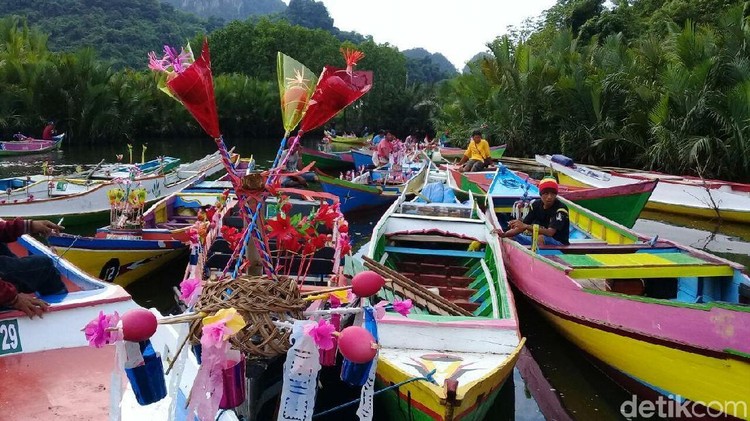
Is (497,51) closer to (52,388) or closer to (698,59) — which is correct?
(698,59)

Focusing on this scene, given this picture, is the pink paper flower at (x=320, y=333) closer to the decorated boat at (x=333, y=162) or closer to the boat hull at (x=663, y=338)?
the boat hull at (x=663, y=338)

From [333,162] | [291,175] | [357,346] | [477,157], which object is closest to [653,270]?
[291,175]

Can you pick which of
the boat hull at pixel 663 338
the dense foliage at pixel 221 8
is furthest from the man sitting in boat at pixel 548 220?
the dense foliage at pixel 221 8

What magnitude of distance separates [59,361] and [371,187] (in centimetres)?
1112

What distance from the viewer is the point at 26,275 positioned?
4703mm

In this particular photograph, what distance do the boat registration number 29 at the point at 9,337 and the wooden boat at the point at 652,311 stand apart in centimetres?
502

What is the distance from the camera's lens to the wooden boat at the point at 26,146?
26453mm

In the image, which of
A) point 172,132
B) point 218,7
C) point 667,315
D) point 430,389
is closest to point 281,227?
point 430,389

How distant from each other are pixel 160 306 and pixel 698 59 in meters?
15.0

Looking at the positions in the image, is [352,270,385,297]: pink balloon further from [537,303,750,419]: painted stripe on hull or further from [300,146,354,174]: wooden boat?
[300,146,354,174]: wooden boat

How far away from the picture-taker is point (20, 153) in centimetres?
2695

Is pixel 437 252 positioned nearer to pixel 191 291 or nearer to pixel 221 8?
pixel 191 291

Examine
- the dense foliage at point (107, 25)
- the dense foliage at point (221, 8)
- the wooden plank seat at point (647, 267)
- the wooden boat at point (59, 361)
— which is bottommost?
the wooden boat at point (59, 361)

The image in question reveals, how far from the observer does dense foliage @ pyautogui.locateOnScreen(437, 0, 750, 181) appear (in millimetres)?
15938
